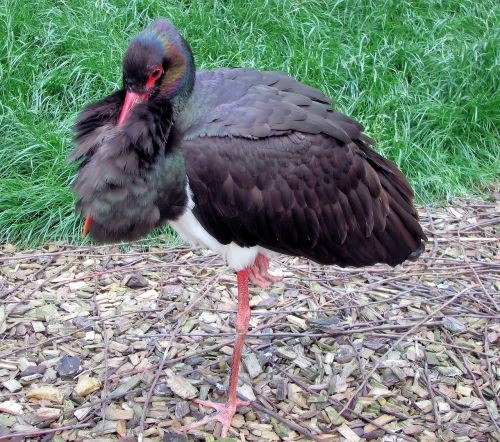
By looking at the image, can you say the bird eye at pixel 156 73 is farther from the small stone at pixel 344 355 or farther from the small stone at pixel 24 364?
the small stone at pixel 344 355

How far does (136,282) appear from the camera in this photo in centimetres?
404

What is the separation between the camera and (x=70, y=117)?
16.2 ft

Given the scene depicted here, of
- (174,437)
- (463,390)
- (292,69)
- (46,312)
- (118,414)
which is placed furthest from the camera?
(292,69)

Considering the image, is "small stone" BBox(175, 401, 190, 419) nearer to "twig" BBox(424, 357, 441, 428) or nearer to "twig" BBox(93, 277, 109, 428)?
"twig" BBox(93, 277, 109, 428)

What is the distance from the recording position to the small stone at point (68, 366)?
3361 millimetres

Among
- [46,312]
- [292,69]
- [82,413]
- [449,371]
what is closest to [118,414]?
[82,413]

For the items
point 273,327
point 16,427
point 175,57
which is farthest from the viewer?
point 273,327

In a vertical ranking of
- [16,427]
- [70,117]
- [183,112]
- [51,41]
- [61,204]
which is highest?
[183,112]

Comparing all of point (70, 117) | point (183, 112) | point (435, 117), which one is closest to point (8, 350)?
point (183, 112)

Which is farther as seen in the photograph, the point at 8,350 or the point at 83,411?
the point at 8,350

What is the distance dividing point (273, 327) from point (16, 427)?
140cm

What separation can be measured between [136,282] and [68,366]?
0.77 m

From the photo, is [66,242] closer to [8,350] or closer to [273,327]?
[8,350]

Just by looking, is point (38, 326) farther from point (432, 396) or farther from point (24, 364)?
point (432, 396)
